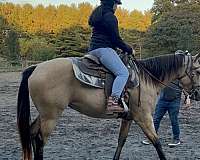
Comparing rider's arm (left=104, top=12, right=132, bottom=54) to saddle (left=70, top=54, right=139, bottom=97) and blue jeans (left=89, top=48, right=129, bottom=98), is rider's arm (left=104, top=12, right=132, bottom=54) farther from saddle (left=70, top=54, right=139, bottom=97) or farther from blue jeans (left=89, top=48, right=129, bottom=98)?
saddle (left=70, top=54, right=139, bottom=97)

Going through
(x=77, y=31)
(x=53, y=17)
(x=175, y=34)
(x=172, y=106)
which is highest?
(x=172, y=106)

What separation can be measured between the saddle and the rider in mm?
87

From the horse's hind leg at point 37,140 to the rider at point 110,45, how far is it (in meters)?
1.00

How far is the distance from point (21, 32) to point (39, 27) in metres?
6.74

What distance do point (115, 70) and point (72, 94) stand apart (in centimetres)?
Answer: 67

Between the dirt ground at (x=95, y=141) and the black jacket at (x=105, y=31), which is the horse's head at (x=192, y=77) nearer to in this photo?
the black jacket at (x=105, y=31)

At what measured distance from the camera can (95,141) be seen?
25.3ft

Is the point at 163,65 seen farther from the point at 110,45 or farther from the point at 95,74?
the point at 95,74

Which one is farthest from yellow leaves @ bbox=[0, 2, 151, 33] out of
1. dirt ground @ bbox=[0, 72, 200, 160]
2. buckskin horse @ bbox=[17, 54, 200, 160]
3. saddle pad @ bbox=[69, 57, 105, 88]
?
saddle pad @ bbox=[69, 57, 105, 88]

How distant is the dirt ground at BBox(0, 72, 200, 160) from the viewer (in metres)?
6.55

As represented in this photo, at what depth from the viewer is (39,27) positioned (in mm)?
66625

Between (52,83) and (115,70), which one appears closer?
(52,83)

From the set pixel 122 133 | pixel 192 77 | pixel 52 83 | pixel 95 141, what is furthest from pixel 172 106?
pixel 52 83

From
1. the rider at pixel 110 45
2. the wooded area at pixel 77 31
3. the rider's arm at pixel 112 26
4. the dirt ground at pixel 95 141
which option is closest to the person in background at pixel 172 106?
the dirt ground at pixel 95 141
